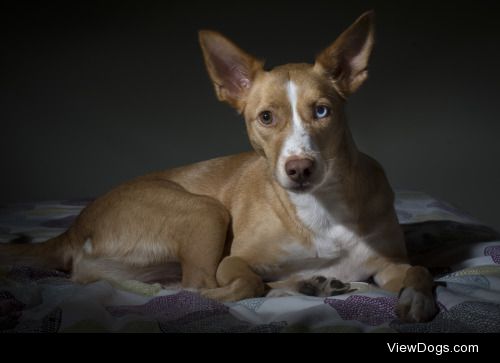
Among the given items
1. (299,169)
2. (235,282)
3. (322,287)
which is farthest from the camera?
(322,287)

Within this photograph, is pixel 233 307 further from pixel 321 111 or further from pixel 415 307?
pixel 321 111

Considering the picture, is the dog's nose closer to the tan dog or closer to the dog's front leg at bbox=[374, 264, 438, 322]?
the tan dog

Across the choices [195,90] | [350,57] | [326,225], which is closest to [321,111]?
[350,57]

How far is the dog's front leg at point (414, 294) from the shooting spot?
206 centimetres

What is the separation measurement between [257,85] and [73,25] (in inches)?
131

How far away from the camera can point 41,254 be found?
9.68 ft

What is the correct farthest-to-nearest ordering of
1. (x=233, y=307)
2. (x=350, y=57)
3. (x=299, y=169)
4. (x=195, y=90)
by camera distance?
(x=195, y=90), (x=350, y=57), (x=299, y=169), (x=233, y=307)

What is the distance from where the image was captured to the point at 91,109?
5.82 metres

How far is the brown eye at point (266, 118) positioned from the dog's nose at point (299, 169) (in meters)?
0.33

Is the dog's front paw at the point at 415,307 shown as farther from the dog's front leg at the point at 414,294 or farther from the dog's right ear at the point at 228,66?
the dog's right ear at the point at 228,66

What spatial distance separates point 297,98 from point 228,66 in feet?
1.62
